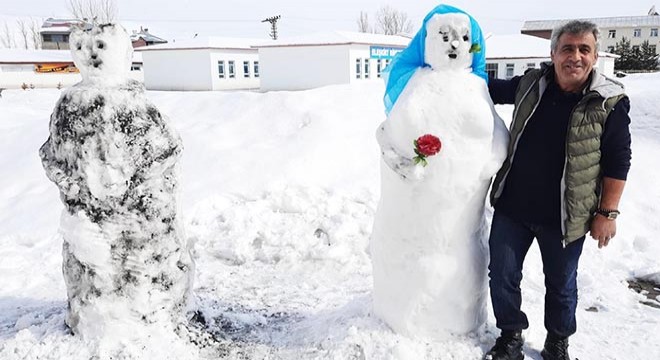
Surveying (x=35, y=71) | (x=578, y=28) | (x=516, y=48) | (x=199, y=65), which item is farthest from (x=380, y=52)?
(x=578, y=28)

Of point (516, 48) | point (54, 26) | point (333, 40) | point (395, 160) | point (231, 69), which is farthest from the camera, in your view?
point (54, 26)

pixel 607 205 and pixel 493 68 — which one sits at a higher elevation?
pixel 493 68

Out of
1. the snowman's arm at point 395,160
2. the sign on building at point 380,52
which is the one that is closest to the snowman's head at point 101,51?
the snowman's arm at point 395,160

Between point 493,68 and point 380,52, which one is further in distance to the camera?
point 493,68

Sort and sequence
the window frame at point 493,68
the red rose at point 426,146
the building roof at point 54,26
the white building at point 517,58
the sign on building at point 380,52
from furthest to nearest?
the building roof at point 54,26, the window frame at point 493,68, the white building at point 517,58, the sign on building at point 380,52, the red rose at point 426,146

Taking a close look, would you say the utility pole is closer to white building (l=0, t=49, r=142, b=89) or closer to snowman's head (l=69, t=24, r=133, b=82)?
white building (l=0, t=49, r=142, b=89)

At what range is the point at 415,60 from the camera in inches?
118

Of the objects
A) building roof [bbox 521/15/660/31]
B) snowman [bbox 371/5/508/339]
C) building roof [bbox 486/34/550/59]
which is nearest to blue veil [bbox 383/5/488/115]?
snowman [bbox 371/5/508/339]

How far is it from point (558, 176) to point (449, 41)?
3.06 feet

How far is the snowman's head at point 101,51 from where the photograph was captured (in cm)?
279

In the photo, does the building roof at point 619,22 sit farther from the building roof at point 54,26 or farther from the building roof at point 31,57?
the building roof at point 54,26

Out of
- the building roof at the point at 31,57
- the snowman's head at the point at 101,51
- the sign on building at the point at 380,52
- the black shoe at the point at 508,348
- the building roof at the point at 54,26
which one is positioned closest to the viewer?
the snowman's head at the point at 101,51

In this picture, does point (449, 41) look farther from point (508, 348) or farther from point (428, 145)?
point (508, 348)

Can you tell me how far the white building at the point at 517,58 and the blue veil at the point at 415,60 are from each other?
22854 mm
